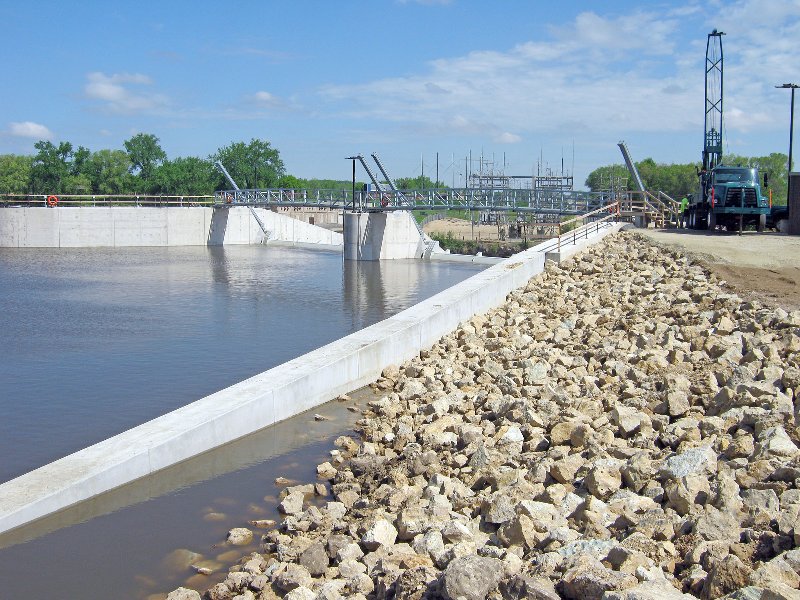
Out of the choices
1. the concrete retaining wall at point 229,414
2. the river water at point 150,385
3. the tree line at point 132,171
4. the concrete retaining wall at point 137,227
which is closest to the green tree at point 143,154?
the tree line at point 132,171

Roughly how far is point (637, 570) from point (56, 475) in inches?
244

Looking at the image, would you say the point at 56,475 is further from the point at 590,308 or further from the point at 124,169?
the point at 124,169

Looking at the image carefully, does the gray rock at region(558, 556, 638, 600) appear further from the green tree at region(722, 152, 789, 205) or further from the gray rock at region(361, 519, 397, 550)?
the green tree at region(722, 152, 789, 205)

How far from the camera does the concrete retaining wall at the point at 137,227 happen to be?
165 feet

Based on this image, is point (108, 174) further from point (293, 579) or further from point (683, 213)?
point (293, 579)

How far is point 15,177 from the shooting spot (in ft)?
263

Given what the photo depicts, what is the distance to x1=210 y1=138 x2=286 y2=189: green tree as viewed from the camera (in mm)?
89188

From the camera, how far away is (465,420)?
36.9 feet

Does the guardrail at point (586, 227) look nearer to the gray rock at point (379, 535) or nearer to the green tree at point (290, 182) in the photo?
the gray rock at point (379, 535)

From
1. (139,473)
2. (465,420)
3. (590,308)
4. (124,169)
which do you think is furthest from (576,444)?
(124,169)

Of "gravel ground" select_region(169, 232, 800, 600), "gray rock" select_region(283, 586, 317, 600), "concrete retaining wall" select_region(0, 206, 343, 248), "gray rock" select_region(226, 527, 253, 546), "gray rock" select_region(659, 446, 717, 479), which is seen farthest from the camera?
"concrete retaining wall" select_region(0, 206, 343, 248)

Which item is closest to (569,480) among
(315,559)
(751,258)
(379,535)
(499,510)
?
(499,510)

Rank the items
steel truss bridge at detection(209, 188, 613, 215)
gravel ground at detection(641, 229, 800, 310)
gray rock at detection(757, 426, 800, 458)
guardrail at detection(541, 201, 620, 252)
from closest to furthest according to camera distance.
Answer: gray rock at detection(757, 426, 800, 458), gravel ground at detection(641, 229, 800, 310), guardrail at detection(541, 201, 620, 252), steel truss bridge at detection(209, 188, 613, 215)

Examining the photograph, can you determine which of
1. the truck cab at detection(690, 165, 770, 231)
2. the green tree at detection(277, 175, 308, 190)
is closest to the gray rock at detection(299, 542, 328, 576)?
the truck cab at detection(690, 165, 770, 231)
